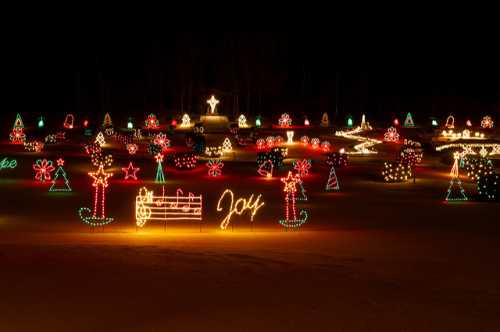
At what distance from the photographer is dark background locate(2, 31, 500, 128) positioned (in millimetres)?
66500

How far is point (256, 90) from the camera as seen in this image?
68.8m

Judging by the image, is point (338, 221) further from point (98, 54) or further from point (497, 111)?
point (98, 54)

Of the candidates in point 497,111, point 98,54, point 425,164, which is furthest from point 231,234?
point 98,54

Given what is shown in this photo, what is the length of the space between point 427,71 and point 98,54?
3592 centimetres

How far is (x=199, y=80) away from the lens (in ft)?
228

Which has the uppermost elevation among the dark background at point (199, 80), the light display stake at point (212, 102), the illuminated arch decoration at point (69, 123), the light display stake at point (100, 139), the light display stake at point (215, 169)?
the dark background at point (199, 80)

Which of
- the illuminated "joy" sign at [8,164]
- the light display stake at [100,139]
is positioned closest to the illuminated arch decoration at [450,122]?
the light display stake at [100,139]

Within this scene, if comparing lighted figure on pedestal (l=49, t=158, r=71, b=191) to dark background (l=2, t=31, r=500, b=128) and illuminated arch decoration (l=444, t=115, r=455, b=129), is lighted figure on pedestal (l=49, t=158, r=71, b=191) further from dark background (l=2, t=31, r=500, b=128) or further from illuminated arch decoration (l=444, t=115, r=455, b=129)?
dark background (l=2, t=31, r=500, b=128)

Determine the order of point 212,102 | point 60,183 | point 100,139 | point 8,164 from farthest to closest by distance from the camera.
Answer: point 212,102, point 100,139, point 8,164, point 60,183

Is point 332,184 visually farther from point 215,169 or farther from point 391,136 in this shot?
point 391,136

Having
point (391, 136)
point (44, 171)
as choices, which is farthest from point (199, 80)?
point (44, 171)

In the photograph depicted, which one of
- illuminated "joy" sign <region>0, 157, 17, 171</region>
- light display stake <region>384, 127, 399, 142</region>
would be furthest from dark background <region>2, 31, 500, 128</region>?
illuminated "joy" sign <region>0, 157, 17, 171</region>

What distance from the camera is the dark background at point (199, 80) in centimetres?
6650

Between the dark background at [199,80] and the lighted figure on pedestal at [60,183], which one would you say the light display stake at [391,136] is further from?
the lighted figure on pedestal at [60,183]
